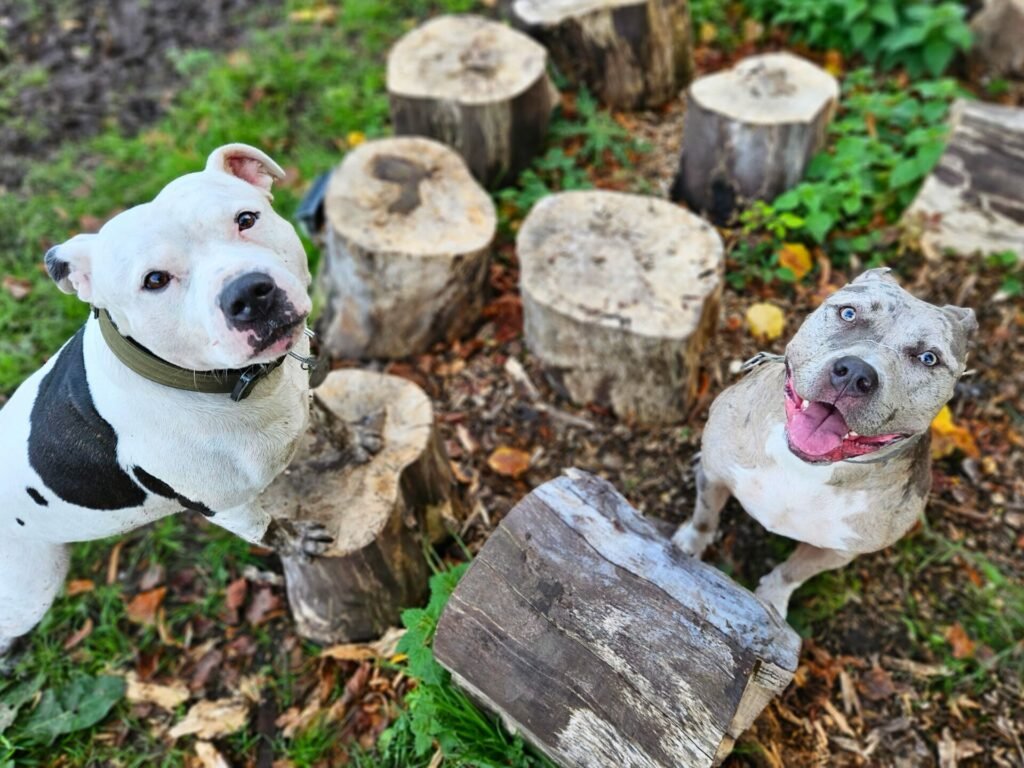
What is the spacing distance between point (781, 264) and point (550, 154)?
5.26 feet

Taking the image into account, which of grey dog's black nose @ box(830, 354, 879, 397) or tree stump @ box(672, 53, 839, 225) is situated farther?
tree stump @ box(672, 53, 839, 225)

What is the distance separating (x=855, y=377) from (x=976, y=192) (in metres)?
2.94

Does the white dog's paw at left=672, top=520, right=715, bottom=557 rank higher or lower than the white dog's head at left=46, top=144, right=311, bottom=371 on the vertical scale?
lower

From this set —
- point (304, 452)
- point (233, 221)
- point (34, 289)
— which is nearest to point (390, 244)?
point (304, 452)

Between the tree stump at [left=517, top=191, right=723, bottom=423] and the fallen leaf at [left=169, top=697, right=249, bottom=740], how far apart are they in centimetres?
205

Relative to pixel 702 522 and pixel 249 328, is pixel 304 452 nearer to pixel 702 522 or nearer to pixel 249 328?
pixel 249 328

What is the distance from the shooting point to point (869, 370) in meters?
1.95

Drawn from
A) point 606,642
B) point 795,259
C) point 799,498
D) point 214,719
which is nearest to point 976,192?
point 795,259

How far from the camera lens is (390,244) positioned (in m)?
3.80

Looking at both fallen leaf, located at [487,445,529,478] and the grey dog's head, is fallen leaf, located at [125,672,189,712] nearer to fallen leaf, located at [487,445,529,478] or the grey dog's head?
fallen leaf, located at [487,445,529,478]

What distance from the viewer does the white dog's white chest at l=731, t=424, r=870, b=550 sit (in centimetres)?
242

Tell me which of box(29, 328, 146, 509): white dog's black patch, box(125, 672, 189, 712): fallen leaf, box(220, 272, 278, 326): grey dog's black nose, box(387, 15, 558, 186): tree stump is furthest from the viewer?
box(387, 15, 558, 186): tree stump

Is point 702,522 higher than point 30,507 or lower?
lower

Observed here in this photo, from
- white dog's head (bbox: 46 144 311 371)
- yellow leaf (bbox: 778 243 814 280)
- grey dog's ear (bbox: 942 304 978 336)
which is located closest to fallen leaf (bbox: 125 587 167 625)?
white dog's head (bbox: 46 144 311 371)
